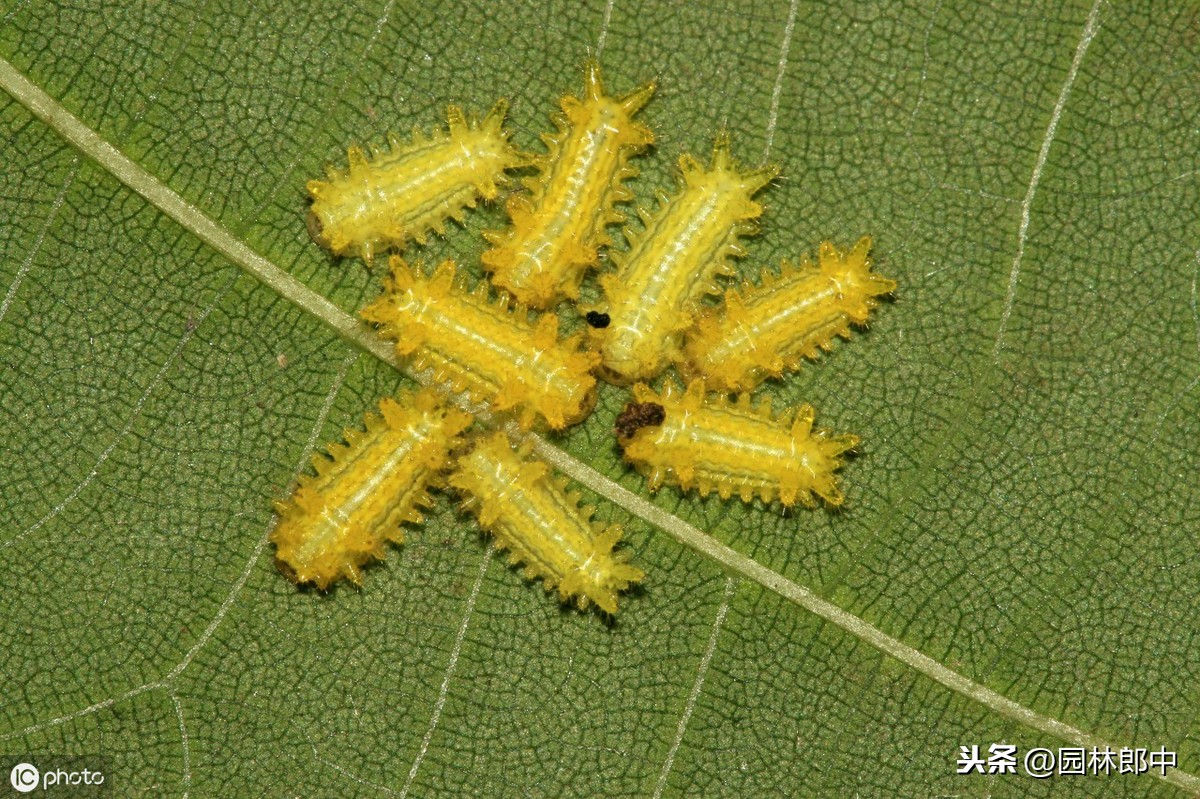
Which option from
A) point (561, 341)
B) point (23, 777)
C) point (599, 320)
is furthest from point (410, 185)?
point (23, 777)

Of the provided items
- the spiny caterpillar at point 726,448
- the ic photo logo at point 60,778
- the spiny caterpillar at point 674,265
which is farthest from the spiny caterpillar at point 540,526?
the ic photo logo at point 60,778

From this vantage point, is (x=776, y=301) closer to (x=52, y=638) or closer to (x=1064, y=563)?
(x=1064, y=563)

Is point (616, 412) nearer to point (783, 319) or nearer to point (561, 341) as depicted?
point (561, 341)

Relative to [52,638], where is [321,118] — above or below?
above

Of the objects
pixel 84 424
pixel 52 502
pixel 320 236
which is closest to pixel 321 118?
pixel 320 236

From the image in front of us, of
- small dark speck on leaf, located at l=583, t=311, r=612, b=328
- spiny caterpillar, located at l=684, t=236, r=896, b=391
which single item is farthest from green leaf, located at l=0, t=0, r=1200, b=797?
small dark speck on leaf, located at l=583, t=311, r=612, b=328

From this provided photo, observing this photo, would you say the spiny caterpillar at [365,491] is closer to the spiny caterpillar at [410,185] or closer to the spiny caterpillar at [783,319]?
the spiny caterpillar at [410,185]
